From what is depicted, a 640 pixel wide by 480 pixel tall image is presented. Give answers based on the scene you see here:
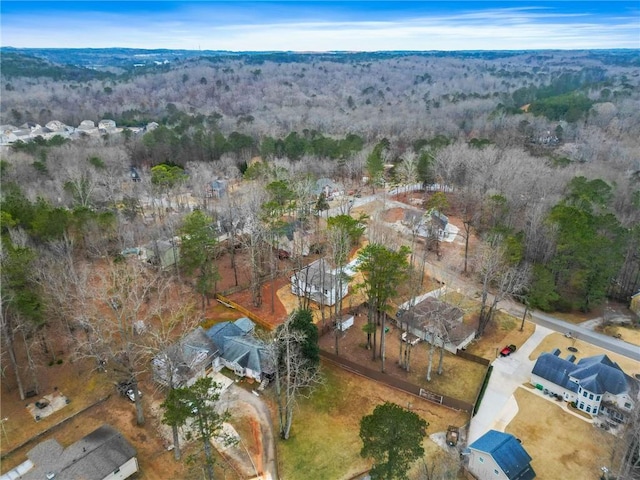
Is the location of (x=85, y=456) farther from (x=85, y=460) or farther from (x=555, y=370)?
(x=555, y=370)

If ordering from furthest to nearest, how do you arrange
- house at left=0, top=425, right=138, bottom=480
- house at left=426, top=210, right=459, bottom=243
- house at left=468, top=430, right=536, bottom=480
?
house at left=426, top=210, right=459, bottom=243
house at left=468, top=430, right=536, bottom=480
house at left=0, top=425, right=138, bottom=480

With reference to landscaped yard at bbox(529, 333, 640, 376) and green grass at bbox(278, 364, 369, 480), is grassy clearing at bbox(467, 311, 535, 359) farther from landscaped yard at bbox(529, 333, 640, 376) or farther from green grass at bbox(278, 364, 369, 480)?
green grass at bbox(278, 364, 369, 480)

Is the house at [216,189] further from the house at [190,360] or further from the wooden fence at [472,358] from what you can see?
the wooden fence at [472,358]

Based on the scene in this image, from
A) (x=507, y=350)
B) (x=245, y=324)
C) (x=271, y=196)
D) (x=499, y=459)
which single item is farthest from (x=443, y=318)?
(x=271, y=196)

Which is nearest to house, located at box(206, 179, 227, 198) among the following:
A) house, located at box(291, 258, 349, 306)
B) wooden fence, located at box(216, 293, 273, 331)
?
wooden fence, located at box(216, 293, 273, 331)

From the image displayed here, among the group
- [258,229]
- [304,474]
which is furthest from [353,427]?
[258,229]

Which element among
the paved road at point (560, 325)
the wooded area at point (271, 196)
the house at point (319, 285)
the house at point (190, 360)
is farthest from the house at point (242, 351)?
the paved road at point (560, 325)

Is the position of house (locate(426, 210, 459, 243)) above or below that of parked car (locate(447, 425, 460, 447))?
above
